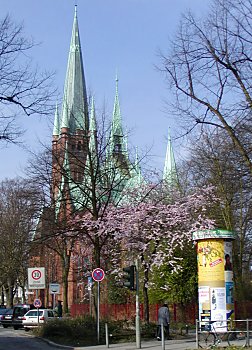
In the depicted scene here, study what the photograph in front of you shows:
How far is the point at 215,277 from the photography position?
2455cm

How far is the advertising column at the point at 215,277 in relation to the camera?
2438 cm

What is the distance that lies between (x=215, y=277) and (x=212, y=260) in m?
0.67

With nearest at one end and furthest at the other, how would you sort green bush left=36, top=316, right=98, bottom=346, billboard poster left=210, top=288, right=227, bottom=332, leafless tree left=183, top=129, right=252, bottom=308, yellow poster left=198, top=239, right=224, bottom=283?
billboard poster left=210, top=288, right=227, bottom=332 → yellow poster left=198, top=239, right=224, bottom=283 → green bush left=36, top=316, right=98, bottom=346 → leafless tree left=183, top=129, right=252, bottom=308

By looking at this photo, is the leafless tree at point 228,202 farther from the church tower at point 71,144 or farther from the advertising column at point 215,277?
the advertising column at point 215,277

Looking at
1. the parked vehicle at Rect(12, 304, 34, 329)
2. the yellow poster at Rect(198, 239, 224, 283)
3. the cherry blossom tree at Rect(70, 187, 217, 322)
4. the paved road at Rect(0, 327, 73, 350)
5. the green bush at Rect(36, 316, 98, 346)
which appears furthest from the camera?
the parked vehicle at Rect(12, 304, 34, 329)

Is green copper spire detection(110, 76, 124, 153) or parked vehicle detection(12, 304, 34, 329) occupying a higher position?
green copper spire detection(110, 76, 124, 153)

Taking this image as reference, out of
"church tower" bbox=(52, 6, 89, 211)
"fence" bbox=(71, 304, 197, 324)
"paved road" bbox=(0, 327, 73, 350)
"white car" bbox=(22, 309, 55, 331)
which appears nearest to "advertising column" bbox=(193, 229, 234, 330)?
"paved road" bbox=(0, 327, 73, 350)

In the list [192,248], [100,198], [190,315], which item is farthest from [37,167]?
[190,315]

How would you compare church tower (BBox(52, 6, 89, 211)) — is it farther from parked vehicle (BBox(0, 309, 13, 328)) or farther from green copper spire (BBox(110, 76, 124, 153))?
parked vehicle (BBox(0, 309, 13, 328))

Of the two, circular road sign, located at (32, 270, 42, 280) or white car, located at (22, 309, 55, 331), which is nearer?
circular road sign, located at (32, 270, 42, 280)

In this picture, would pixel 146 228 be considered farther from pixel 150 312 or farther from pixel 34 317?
pixel 150 312

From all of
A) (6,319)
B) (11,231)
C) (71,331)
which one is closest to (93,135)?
(71,331)

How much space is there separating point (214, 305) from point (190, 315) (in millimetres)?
14865

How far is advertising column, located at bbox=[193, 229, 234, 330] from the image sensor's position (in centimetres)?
2438
